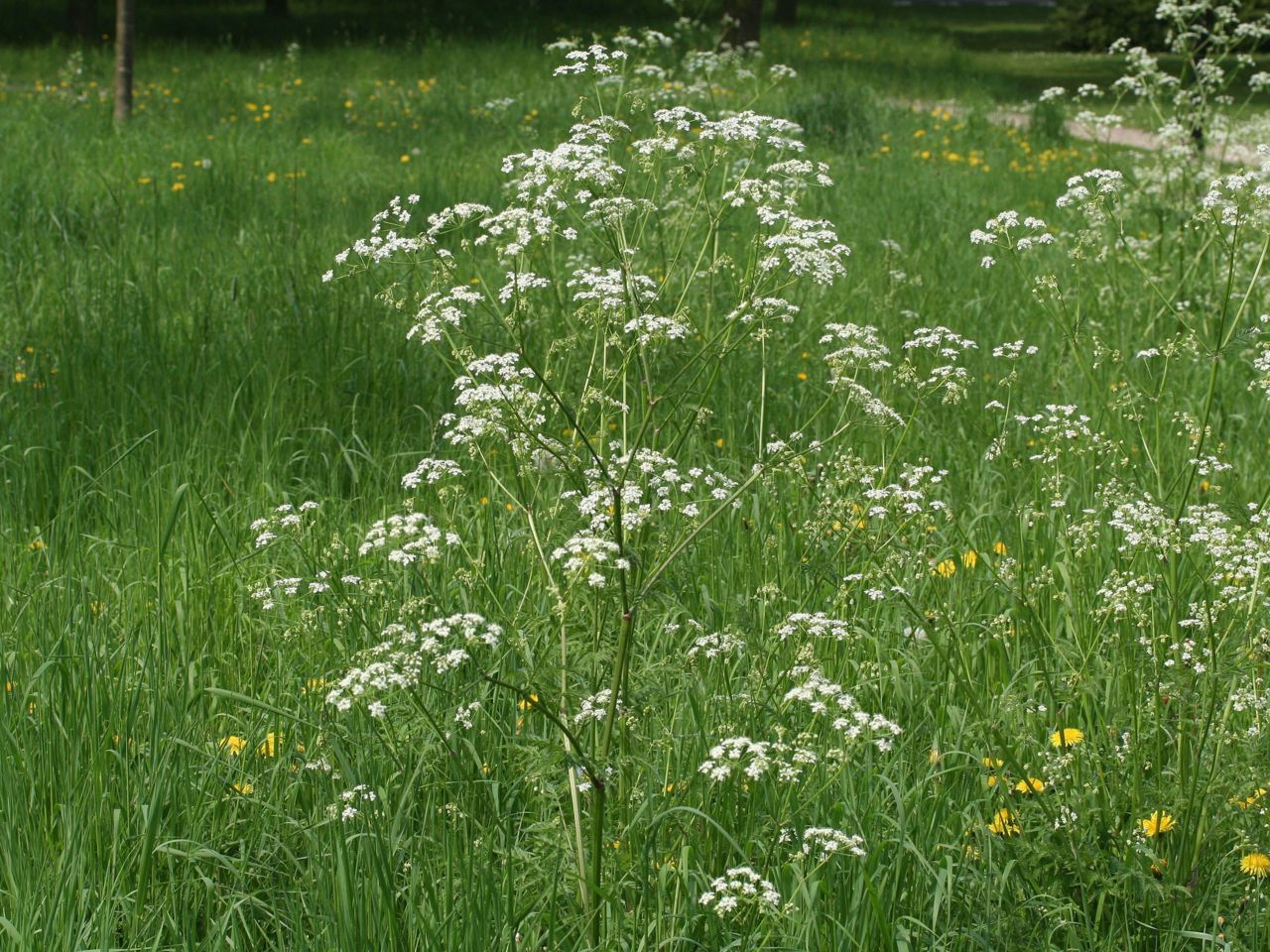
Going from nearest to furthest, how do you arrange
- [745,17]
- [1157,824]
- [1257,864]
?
[1257,864] < [1157,824] < [745,17]

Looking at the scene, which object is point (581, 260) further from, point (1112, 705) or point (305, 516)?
point (1112, 705)

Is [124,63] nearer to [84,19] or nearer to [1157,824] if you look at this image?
[84,19]

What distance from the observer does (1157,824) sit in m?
2.41

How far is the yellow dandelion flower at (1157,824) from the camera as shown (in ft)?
7.87

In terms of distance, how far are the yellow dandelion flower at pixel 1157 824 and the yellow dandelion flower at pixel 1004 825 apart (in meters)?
0.22

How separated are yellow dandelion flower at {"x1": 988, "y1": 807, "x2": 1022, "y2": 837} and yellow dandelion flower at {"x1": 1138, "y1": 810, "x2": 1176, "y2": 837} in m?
0.22

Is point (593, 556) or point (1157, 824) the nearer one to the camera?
point (593, 556)

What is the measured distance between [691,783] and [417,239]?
3.59 ft

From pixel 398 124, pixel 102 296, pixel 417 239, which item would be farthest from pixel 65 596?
pixel 398 124

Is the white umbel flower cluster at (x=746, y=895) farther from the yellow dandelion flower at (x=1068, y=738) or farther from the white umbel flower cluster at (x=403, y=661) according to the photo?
the yellow dandelion flower at (x=1068, y=738)

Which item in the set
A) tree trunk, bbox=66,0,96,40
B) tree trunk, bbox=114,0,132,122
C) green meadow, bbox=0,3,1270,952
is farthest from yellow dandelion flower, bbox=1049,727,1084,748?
tree trunk, bbox=66,0,96,40

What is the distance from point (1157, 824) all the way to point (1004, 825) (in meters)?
0.29

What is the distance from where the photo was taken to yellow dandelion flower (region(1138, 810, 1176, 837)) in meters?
2.40

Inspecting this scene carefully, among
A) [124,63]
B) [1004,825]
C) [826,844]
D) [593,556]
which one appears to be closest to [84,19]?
[124,63]
